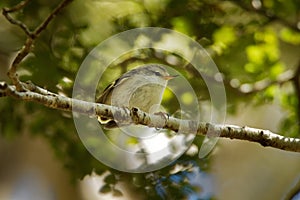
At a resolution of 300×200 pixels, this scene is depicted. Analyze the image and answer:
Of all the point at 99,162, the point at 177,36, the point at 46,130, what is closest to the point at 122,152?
the point at 99,162

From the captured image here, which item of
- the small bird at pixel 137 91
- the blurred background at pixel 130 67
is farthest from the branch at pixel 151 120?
the blurred background at pixel 130 67

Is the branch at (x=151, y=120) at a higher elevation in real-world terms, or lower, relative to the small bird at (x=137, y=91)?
lower

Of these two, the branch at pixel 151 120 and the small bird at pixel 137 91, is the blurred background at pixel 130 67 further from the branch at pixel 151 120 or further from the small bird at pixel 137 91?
the branch at pixel 151 120

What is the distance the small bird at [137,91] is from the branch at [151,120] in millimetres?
238

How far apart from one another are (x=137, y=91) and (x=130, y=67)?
24 centimetres

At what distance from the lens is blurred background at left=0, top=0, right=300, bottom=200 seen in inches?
101

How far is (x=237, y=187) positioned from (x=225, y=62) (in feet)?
3.84

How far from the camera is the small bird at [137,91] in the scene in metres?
2.37

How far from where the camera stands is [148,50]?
270 cm

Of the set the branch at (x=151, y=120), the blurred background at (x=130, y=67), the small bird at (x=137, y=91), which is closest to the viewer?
the branch at (x=151, y=120)

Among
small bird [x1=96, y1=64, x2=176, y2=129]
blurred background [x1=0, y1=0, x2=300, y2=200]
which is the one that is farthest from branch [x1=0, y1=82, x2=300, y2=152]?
blurred background [x1=0, y1=0, x2=300, y2=200]

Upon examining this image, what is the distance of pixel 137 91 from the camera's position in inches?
95.2

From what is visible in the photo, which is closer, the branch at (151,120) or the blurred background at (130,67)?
the branch at (151,120)

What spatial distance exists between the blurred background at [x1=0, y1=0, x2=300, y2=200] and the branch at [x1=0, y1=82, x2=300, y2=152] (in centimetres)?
48
